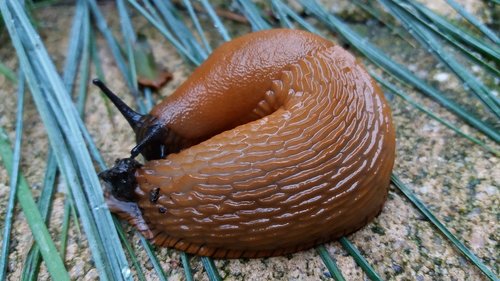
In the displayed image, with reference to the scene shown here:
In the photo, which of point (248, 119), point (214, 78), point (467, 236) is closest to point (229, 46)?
point (214, 78)

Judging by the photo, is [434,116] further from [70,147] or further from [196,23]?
[70,147]

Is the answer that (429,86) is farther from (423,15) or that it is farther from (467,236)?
(467,236)

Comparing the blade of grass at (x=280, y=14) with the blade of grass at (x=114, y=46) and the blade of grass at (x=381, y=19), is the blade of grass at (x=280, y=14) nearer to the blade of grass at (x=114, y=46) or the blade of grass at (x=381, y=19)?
the blade of grass at (x=381, y=19)

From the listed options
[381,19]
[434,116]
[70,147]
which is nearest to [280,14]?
[381,19]

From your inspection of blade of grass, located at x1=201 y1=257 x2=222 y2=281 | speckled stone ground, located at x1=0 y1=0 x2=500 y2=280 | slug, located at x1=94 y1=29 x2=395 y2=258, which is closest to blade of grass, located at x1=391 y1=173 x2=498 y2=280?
speckled stone ground, located at x1=0 y1=0 x2=500 y2=280

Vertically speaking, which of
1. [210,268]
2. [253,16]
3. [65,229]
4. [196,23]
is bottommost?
[210,268]

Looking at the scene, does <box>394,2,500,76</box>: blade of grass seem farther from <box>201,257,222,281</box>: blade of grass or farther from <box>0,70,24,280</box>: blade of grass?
<box>0,70,24,280</box>: blade of grass

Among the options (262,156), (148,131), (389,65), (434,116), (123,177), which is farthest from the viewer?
(389,65)
